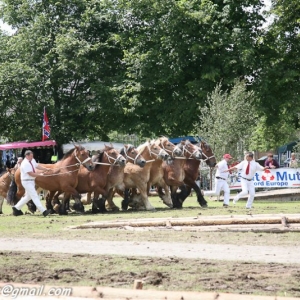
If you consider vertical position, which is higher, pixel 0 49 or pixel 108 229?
pixel 0 49

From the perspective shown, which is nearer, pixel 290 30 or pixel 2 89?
pixel 290 30

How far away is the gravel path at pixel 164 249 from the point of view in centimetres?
1387

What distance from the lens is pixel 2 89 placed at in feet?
163

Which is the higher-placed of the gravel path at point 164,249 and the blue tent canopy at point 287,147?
the blue tent canopy at point 287,147

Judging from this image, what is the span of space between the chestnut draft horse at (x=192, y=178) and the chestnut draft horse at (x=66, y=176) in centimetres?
366

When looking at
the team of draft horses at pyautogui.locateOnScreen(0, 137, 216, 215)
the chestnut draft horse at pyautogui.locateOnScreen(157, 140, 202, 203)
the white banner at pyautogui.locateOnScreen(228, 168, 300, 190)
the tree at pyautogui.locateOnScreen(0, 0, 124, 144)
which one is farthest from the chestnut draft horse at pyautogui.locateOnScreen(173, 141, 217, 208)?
the tree at pyautogui.locateOnScreen(0, 0, 124, 144)

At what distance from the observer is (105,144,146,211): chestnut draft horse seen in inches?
1064

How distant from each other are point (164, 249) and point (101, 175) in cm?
1179

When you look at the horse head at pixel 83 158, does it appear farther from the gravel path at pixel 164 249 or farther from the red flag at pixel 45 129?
the red flag at pixel 45 129

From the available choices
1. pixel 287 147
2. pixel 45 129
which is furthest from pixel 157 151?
pixel 287 147

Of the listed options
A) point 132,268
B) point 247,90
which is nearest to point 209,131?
point 247,90

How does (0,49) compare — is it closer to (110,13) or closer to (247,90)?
(110,13)

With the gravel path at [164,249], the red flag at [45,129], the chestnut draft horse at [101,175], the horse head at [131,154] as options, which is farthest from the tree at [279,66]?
the gravel path at [164,249]

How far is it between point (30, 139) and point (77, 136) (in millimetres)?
3187
